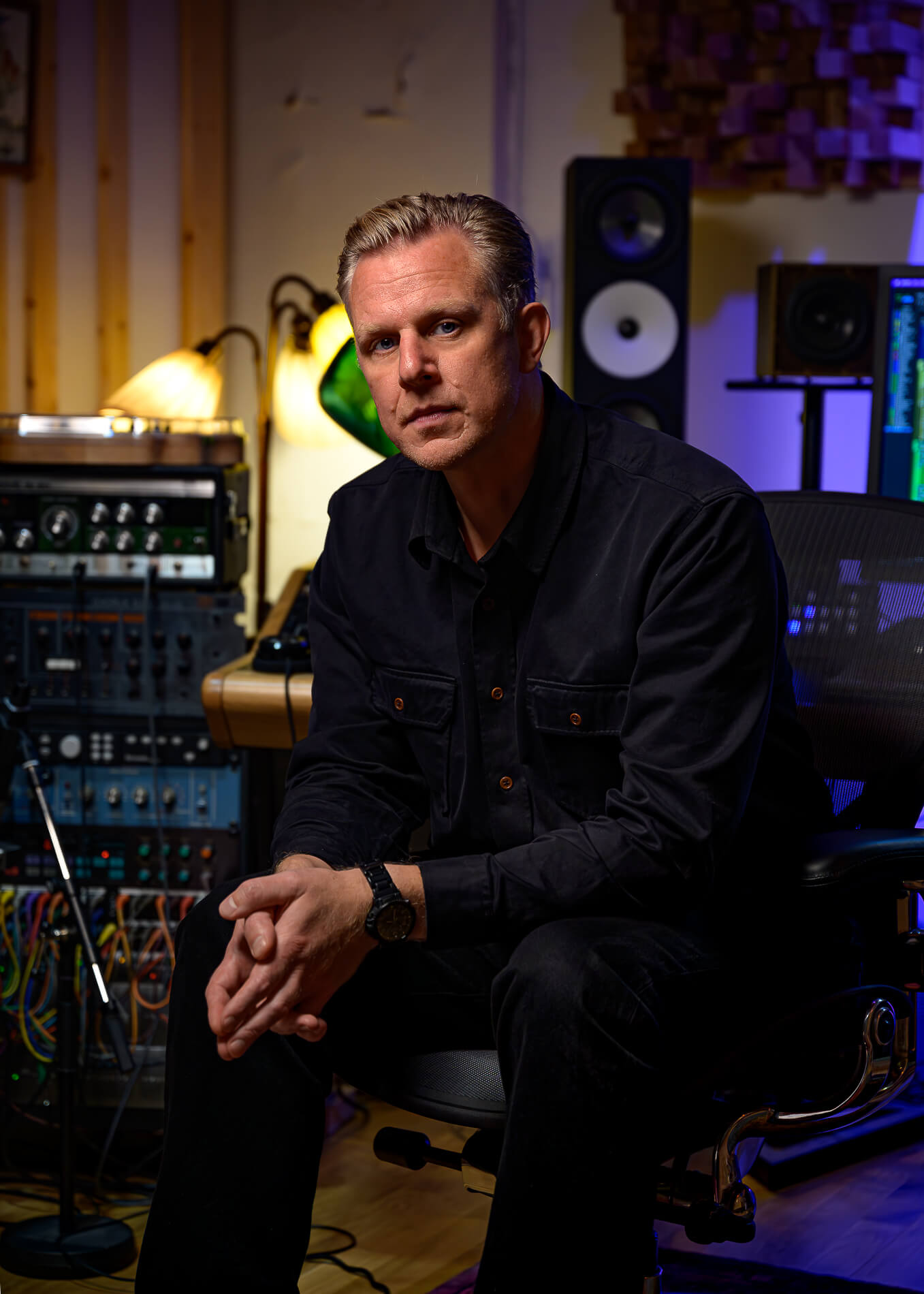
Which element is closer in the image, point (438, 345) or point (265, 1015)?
point (265, 1015)

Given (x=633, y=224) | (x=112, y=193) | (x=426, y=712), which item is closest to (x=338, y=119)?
(x=112, y=193)

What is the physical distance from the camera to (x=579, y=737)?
4.55 feet

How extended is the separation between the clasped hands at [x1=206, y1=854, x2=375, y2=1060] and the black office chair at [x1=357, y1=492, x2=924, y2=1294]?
0.40 feet

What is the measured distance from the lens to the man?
1148 mm

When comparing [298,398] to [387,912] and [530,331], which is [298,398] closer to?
[530,331]

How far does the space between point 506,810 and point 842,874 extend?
0.35m

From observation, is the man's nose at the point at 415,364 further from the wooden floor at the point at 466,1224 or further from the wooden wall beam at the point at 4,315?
the wooden wall beam at the point at 4,315

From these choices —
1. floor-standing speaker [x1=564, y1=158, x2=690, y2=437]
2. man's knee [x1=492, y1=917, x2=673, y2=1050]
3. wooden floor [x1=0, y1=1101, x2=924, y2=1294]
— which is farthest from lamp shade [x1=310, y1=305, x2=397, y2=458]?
man's knee [x1=492, y1=917, x2=673, y2=1050]

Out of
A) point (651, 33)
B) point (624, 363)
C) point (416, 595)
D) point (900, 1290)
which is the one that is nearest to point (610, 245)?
point (624, 363)

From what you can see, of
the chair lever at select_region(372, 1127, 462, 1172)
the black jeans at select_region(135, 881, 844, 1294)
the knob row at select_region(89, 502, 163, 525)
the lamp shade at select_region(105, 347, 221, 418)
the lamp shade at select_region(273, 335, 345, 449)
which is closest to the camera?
the black jeans at select_region(135, 881, 844, 1294)

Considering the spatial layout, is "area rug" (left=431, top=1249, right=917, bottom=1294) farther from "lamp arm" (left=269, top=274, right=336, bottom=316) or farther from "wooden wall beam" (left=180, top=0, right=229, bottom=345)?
"wooden wall beam" (left=180, top=0, right=229, bottom=345)

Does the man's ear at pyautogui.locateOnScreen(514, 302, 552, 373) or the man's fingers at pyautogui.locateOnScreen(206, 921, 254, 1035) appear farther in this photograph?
the man's ear at pyautogui.locateOnScreen(514, 302, 552, 373)

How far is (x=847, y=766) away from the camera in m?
1.57

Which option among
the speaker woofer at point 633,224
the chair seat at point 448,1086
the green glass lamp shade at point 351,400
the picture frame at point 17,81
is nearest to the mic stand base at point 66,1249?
the chair seat at point 448,1086
